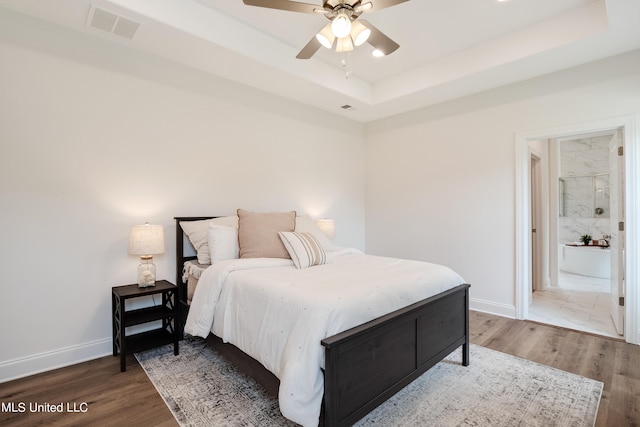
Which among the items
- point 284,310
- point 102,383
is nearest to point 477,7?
point 284,310

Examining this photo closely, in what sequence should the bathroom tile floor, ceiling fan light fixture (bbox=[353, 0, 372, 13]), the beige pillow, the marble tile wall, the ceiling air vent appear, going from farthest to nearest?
the marble tile wall < the bathroom tile floor < the beige pillow < the ceiling air vent < ceiling fan light fixture (bbox=[353, 0, 372, 13])

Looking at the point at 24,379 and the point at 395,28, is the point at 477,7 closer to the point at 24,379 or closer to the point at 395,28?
the point at 395,28

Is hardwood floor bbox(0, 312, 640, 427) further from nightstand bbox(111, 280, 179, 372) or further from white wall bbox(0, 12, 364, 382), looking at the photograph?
white wall bbox(0, 12, 364, 382)

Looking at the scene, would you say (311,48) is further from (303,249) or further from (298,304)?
(298,304)

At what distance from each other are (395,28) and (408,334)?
2779 mm

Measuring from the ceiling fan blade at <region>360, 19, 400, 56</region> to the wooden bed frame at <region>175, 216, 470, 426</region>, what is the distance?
6.22ft

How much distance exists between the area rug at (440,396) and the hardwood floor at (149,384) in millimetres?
92

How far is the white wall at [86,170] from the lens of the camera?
7.80 feet

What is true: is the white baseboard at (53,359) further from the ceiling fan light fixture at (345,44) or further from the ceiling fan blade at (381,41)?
the ceiling fan blade at (381,41)

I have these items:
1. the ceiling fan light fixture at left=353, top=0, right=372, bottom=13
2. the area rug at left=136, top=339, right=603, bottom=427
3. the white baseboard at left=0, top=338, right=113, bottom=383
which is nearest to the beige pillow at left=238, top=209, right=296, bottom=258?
the area rug at left=136, top=339, right=603, bottom=427

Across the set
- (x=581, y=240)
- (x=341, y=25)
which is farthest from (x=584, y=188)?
(x=341, y=25)

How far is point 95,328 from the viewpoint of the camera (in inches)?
106

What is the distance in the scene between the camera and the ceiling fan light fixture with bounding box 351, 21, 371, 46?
7.35 feet

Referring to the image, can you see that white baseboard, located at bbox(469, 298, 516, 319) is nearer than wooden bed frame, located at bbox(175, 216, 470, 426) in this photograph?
No
